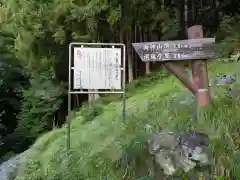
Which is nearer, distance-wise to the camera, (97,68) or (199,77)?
(199,77)

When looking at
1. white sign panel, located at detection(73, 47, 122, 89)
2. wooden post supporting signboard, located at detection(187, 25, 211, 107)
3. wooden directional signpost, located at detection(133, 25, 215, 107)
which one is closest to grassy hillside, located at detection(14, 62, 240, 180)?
wooden post supporting signboard, located at detection(187, 25, 211, 107)

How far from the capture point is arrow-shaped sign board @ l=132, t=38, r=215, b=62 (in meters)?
5.48

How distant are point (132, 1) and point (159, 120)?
4.66m

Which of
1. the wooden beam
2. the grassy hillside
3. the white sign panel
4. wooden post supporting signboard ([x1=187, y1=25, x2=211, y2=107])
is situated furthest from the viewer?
the white sign panel

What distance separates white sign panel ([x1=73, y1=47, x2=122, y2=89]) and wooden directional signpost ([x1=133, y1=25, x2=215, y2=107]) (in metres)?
1.32

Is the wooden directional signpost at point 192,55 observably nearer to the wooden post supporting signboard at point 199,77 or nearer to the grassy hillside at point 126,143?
the wooden post supporting signboard at point 199,77

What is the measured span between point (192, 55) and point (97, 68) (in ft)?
5.92

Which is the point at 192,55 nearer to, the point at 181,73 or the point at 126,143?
the point at 181,73

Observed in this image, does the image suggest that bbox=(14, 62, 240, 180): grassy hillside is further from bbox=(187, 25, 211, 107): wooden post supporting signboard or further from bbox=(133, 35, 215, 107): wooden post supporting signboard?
bbox=(133, 35, 215, 107): wooden post supporting signboard

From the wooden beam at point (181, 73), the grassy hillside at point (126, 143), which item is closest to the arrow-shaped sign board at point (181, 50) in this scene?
the wooden beam at point (181, 73)

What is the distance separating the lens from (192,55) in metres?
5.50

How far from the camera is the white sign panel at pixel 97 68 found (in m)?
6.77

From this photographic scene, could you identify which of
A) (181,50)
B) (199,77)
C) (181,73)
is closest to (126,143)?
(181,73)

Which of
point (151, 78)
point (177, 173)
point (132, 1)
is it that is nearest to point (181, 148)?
point (177, 173)
